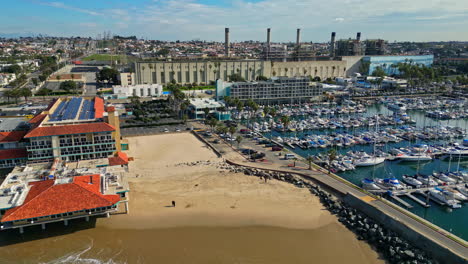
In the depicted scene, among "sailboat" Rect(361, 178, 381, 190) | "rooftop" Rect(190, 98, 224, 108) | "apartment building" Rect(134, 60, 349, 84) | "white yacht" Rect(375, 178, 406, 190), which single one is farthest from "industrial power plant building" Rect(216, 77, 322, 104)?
"white yacht" Rect(375, 178, 406, 190)

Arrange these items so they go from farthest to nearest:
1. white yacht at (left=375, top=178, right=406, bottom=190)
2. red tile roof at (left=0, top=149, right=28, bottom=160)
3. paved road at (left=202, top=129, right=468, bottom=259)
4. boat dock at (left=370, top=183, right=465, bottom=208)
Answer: white yacht at (left=375, top=178, right=406, bottom=190) < red tile roof at (left=0, top=149, right=28, bottom=160) < boat dock at (left=370, top=183, right=465, bottom=208) < paved road at (left=202, top=129, right=468, bottom=259)

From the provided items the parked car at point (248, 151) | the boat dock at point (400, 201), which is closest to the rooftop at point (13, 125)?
the parked car at point (248, 151)

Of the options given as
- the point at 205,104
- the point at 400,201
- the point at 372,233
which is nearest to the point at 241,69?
the point at 205,104

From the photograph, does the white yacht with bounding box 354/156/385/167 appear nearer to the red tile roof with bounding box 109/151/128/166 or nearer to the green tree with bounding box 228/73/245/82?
the red tile roof with bounding box 109/151/128/166

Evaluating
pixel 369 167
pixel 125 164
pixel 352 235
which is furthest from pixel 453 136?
pixel 125 164

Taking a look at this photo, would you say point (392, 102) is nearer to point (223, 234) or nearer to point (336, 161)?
point (336, 161)

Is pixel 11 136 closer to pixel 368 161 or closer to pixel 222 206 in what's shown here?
pixel 222 206
